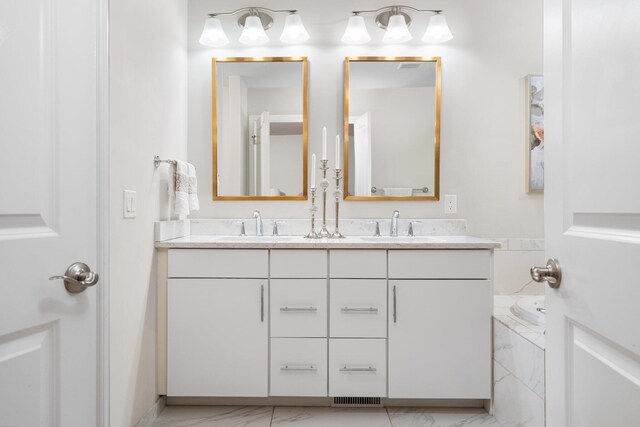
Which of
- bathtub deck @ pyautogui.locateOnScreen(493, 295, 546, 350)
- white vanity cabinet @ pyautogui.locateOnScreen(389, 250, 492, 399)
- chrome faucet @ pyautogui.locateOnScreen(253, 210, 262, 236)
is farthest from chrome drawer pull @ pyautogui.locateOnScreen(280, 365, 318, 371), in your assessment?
bathtub deck @ pyautogui.locateOnScreen(493, 295, 546, 350)

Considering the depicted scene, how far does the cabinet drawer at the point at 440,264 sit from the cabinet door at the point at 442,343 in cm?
5

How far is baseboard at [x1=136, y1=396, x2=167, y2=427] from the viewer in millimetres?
1628

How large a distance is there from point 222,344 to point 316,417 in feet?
1.88

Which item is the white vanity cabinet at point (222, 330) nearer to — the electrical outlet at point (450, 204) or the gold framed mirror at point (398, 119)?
the gold framed mirror at point (398, 119)

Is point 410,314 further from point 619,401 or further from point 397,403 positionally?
point 619,401

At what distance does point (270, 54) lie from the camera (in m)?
2.27

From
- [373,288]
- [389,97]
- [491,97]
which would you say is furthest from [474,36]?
Result: [373,288]

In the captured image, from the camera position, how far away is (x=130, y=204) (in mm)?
1521

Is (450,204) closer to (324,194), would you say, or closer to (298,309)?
(324,194)

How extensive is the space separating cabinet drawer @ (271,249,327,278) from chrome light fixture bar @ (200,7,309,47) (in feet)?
4.33

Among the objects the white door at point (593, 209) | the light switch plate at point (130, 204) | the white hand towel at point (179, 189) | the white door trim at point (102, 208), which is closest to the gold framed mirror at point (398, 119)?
the white hand towel at point (179, 189)

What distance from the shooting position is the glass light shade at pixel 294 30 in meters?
2.18

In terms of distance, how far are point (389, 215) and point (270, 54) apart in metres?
1.26

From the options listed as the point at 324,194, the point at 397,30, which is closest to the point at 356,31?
the point at 397,30
